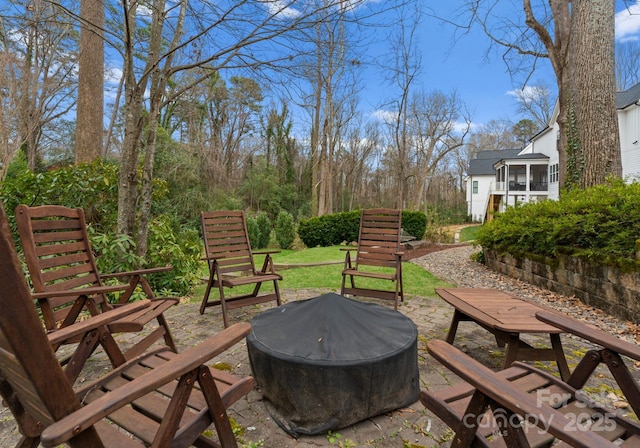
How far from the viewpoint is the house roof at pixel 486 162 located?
1070 inches

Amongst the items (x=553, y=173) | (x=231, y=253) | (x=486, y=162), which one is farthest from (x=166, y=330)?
(x=486, y=162)

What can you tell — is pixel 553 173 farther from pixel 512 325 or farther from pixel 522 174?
pixel 512 325

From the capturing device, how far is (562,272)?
14.7 feet

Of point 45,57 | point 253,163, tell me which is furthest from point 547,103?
point 45,57

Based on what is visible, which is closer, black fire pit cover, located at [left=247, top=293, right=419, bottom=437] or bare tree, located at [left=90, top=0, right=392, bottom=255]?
black fire pit cover, located at [left=247, top=293, right=419, bottom=437]

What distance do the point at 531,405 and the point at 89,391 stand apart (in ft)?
5.47

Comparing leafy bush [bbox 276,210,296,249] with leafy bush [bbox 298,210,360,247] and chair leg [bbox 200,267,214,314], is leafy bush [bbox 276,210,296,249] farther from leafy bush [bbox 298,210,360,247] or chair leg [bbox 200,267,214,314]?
chair leg [bbox 200,267,214,314]

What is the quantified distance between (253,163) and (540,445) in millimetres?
19672

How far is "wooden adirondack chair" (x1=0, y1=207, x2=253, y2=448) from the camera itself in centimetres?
84

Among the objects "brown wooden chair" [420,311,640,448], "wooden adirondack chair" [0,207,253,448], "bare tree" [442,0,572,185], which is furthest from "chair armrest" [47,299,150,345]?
"bare tree" [442,0,572,185]

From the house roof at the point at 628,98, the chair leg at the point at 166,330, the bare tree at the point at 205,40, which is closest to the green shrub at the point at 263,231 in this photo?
the bare tree at the point at 205,40

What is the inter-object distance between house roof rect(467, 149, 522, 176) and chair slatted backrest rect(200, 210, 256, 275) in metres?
27.4

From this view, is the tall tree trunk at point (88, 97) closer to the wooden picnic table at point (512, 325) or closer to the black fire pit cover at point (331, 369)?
the black fire pit cover at point (331, 369)

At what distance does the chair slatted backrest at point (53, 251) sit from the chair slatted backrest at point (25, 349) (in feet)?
4.76
